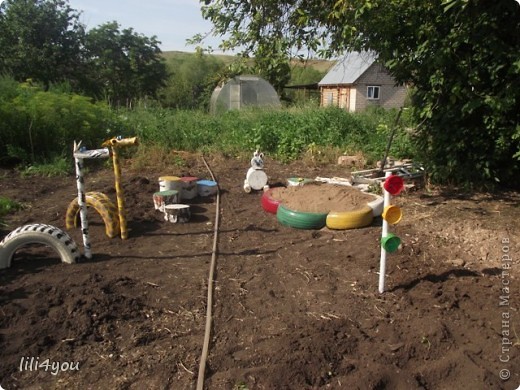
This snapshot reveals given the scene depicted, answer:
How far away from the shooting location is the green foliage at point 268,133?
9.84m

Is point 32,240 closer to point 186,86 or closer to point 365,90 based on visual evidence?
point 365,90

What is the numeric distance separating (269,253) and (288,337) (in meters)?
1.62

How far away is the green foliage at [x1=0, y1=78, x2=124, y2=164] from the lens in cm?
884

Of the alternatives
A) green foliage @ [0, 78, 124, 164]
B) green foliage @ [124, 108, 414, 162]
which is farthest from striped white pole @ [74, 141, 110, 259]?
green foliage @ [124, 108, 414, 162]

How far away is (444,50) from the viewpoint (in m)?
4.78

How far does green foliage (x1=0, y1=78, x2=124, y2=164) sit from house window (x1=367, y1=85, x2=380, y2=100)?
2451 cm

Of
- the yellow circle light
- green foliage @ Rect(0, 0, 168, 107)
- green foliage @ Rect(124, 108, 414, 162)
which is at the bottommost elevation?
the yellow circle light

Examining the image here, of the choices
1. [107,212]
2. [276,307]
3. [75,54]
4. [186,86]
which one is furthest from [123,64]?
[276,307]

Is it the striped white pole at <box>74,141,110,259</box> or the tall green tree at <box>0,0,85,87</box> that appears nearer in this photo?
the striped white pole at <box>74,141,110,259</box>

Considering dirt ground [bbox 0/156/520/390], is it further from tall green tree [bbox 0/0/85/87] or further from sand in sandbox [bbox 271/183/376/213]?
tall green tree [bbox 0/0/85/87]

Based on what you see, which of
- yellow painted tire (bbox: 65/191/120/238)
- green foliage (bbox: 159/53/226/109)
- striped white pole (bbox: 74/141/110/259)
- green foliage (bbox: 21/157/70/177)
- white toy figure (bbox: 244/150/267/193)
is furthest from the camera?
green foliage (bbox: 159/53/226/109)

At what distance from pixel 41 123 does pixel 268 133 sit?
203 inches

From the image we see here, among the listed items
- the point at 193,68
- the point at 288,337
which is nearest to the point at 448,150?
the point at 288,337

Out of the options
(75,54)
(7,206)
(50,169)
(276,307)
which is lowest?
(276,307)
